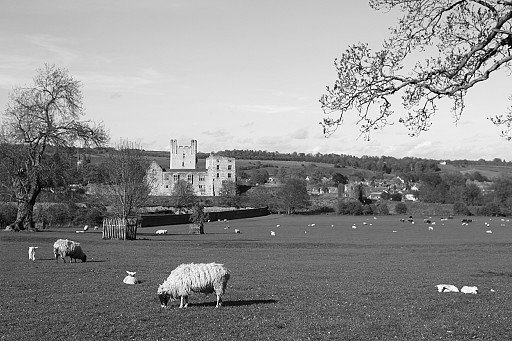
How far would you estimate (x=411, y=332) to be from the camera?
13133 mm

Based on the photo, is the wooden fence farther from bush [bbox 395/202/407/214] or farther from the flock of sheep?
bush [bbox 395/202/407/214]

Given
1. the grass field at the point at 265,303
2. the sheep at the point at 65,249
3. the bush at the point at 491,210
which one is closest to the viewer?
the grass field at the point at 265,303

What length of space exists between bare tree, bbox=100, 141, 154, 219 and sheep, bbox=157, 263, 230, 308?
4482 cm

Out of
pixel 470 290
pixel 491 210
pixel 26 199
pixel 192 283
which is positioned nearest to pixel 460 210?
pixel 491 210

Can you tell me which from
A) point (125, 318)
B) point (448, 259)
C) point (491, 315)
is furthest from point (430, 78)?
point (448, 259)

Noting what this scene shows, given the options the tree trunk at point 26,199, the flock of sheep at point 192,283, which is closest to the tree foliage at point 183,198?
the tree trunk at point 26,199

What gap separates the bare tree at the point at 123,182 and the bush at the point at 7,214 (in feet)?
32.8

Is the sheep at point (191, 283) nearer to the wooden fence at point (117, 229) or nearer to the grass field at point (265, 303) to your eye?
the grass field at point (265, 303)

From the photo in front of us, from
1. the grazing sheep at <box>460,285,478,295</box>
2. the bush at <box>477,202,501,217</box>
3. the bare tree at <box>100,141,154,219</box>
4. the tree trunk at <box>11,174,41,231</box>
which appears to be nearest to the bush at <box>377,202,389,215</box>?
the bush at <box>477,202,501,217</box>

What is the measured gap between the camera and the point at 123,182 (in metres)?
62.5

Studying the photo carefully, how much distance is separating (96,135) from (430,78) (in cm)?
4441

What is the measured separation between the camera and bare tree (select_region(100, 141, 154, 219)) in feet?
204

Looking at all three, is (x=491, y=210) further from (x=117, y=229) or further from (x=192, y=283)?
(x=192, y=283)

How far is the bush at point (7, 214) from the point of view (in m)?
66.7
